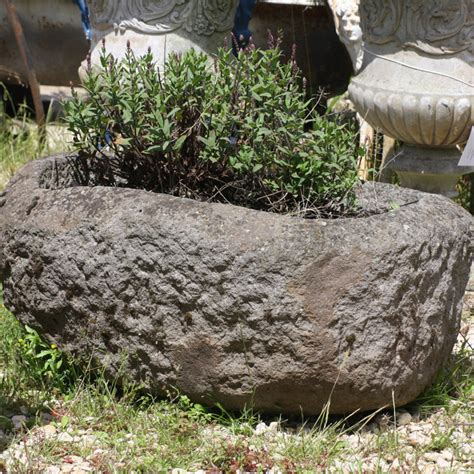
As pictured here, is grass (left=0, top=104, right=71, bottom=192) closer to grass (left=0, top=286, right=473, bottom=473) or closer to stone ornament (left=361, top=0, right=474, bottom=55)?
stone ornament (left=361, top=0, right=474, bottom=55)

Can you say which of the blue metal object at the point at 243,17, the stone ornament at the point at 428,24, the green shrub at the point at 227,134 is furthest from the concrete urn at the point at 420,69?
the green shrub at the point at 227,134

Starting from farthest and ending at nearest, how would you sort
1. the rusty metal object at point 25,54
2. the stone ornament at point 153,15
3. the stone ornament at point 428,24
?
the rusty metal object at point 25,54 → the stone ornament at point 153,15 → the stone ornament at point 428,24

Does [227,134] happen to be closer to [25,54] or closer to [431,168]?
[431,168]

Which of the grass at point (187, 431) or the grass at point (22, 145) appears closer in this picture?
the grass at point (187, 431)

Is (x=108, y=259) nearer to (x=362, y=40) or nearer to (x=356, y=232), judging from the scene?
(x=356, y=232)

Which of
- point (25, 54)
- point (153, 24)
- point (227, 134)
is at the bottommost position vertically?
point (25, 54)

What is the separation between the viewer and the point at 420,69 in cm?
387

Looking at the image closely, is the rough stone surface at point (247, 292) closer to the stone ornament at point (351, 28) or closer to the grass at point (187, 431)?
the grass at point (187, 431)

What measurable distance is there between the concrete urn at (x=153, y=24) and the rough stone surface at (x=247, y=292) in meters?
1.91

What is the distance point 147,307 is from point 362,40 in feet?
6.59

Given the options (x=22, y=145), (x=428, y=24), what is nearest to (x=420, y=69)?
(x=428, y=24)

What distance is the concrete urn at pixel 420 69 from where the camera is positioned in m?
3.82

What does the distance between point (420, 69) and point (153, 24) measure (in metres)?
1.44

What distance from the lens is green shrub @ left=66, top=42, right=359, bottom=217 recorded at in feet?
9.55
